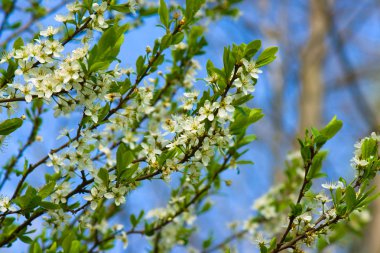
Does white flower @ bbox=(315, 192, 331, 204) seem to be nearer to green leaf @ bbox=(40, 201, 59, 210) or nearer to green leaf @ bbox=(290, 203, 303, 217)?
green leaf @ bbox=(290, 203, 303, 217)

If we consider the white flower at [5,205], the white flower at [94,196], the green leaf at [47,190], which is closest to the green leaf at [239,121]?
the white flower at [94,196]

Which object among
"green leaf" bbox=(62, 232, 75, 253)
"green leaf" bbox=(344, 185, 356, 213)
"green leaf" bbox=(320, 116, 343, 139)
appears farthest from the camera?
"green leaf" bbox=(320, 116, 343, 139)

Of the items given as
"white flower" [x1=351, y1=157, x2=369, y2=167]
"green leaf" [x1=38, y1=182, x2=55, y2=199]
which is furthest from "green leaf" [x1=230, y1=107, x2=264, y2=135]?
"green leaf" [x1=38, y1=182, x2=55, y2=199]

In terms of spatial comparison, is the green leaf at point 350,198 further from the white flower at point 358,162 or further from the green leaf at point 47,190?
the green leaf at point 47,190

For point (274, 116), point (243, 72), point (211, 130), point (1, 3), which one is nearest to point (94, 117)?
point (211, 130)

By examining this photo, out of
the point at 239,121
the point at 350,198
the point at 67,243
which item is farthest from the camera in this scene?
the point at 239,121

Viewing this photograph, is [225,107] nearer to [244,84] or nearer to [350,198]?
[244,84]

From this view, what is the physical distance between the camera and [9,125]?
1.55 m

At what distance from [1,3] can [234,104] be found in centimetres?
170

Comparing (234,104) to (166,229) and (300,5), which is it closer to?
(166,229)

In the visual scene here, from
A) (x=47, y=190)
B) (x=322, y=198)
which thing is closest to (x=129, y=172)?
(x=47, y=190)

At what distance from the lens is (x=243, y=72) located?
5.22ft

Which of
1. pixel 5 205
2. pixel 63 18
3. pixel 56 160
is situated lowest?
pixel 5 205

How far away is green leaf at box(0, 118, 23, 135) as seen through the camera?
1547 mm
